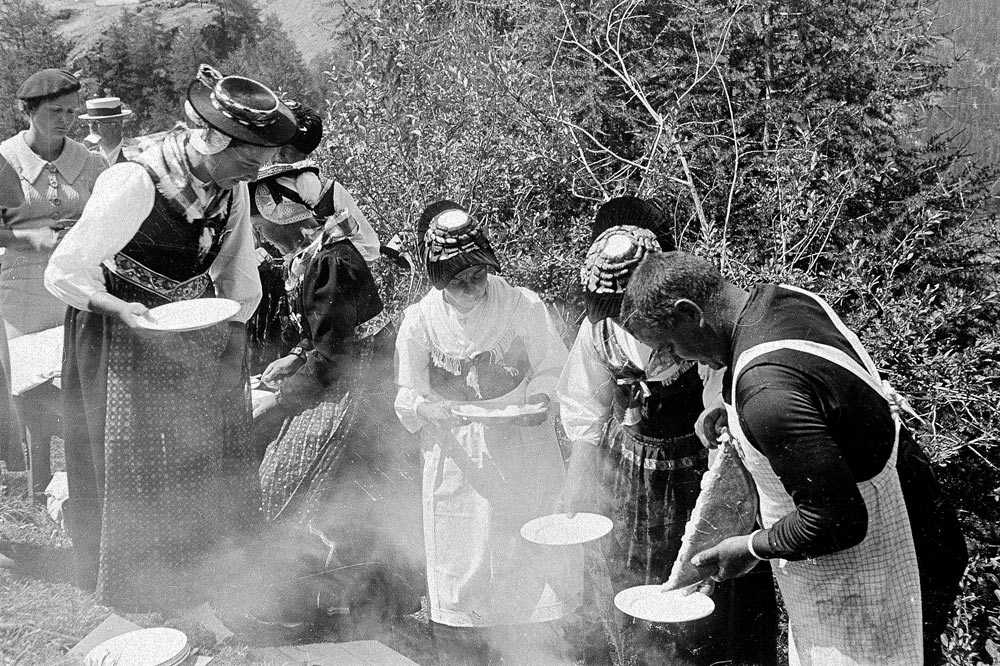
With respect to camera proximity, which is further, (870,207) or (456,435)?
(870,207)

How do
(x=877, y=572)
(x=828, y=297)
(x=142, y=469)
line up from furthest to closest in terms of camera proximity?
1. (x=828, y=297)
2. (x=142, y=469)
3. (x=877, y=572)

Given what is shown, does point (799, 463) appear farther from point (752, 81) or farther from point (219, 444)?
point (752, 81)

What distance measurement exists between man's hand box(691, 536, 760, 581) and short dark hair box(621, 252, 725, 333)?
0.64 metres

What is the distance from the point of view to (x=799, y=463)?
1917 millimetres

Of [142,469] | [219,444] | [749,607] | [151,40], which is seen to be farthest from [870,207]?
[151,40]

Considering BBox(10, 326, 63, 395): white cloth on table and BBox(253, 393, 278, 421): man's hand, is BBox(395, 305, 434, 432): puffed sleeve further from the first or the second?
BBox(10, 326, 63, 395): white cloth on table

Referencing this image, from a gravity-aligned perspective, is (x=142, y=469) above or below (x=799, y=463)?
below

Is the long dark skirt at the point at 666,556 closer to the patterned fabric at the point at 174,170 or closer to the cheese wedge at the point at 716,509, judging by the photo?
the cheese wedge at the point at 716,509

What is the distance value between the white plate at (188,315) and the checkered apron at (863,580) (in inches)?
72.6

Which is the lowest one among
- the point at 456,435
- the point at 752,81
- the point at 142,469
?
the point at 142,469

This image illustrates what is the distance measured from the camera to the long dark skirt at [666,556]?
10.7ft

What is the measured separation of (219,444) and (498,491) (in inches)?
48.5

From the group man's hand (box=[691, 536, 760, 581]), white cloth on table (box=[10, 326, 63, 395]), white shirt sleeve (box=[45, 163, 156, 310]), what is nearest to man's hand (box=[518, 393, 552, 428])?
man's hand (box=[691, 536, 760, 581])

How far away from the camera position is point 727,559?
2.28 metres
